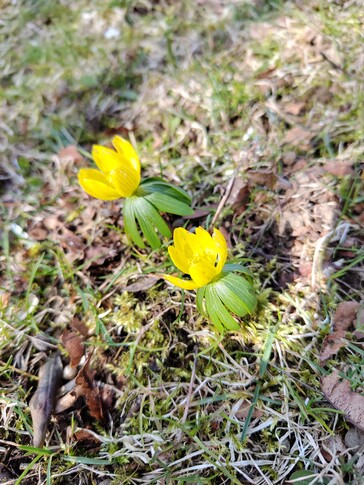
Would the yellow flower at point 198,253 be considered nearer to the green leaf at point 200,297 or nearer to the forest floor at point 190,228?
the green leaf at point 200,297

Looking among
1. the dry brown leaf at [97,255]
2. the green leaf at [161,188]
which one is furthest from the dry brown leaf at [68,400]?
the green leaf at [161,188]

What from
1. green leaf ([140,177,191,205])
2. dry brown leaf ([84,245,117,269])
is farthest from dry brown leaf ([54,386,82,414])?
green leaf ([140,177,191,205])

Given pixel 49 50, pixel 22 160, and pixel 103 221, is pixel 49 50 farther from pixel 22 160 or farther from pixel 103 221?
pixel 103 221

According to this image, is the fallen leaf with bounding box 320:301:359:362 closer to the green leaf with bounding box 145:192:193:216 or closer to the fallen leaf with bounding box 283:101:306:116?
the green leaf with bounding box 145:192:193:216

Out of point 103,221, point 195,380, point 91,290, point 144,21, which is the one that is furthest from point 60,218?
point 144,21

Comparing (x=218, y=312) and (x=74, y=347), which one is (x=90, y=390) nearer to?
(x=74, y=347)

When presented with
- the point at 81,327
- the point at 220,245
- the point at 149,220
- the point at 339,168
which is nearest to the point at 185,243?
the point at 220,245
